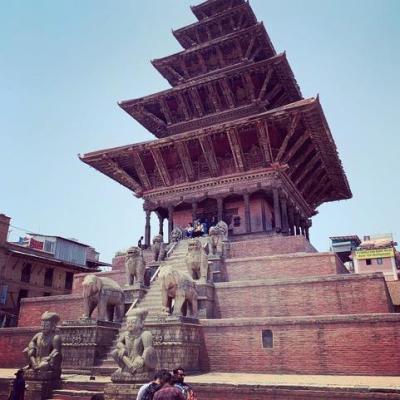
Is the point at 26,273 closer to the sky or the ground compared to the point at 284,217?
closer to the sky

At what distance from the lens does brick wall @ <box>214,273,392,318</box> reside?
12.1m

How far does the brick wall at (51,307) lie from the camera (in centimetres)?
1631

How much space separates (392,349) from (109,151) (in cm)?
1739

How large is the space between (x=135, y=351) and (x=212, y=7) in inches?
1105

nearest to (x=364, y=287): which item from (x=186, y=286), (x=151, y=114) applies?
(x=186, y=286)

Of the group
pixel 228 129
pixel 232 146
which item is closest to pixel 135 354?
pixel 228 129

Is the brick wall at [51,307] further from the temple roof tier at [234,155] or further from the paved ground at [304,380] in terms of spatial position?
the temple roof tier at [234,155]

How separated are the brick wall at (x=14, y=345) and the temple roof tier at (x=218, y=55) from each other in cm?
1847

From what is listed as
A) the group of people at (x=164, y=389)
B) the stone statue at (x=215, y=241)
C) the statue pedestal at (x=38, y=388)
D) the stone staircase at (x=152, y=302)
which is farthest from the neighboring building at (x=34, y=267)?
the group of people at (x=164, y=389)

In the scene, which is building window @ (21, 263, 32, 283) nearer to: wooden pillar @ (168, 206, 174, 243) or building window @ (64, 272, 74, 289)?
building window @ (64, 272, 74, 289)

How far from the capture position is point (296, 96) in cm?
2581

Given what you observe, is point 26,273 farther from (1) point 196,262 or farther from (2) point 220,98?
(1) point 196,262

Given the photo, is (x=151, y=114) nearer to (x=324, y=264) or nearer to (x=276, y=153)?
(x=276, y=153)

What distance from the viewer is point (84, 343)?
12109 mm
